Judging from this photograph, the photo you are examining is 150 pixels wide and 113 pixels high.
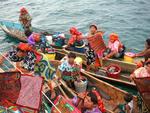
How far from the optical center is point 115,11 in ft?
73.3

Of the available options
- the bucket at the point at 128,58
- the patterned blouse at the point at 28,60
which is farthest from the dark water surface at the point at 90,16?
the patterned blouse at the point at 28,60

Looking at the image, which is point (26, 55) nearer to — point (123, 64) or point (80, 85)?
point (80, 85)

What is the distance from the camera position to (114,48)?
12.6 metres

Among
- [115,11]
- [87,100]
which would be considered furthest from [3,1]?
[87,100]

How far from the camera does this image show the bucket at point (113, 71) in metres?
11.9

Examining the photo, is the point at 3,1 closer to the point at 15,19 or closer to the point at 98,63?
the point at 15,19

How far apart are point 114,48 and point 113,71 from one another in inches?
41.3

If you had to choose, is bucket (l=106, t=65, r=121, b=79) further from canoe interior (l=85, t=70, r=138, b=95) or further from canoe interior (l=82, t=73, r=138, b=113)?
canoe interior (l=82, t=73, r=138, b=113)

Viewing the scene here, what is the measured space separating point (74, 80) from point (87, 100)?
2572 millimetres

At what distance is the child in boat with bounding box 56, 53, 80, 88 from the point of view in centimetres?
1045

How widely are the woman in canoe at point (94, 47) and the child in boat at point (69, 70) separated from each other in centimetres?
173

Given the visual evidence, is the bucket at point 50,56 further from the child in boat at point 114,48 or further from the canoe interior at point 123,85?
the canoe interior at point 123,85

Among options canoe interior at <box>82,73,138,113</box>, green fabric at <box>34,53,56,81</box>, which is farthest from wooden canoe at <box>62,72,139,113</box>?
green fabric at <box>34,53,56,81</box>

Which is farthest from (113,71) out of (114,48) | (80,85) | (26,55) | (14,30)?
(14,30)
